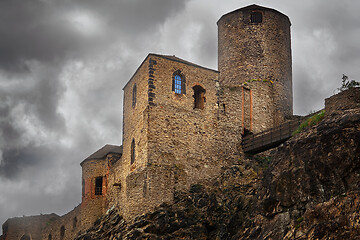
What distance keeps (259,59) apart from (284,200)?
14.6 metres

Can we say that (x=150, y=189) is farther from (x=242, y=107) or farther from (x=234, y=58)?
(x=234, y=58)

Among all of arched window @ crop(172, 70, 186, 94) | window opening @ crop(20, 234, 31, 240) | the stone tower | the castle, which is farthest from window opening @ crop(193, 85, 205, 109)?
window opening @ crop(20, 234, 31, 240)

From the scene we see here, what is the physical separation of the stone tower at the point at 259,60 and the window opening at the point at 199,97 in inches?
97.6

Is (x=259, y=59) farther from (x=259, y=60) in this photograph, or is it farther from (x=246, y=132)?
(x=246, y=132)

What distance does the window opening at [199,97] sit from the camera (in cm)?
3152

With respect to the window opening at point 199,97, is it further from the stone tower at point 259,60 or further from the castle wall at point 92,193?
the castle wall at point 92,193

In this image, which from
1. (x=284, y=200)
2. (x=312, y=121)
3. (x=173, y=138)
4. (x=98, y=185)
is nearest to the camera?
(x=284, y=200)

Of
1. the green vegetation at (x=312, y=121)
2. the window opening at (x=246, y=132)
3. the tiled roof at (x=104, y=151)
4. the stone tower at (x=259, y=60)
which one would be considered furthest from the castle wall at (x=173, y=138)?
the tiled roof at (x=104, y=151)

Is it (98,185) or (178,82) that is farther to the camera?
(98,185)

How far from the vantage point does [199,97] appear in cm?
3178

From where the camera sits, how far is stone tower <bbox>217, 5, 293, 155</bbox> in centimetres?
3422

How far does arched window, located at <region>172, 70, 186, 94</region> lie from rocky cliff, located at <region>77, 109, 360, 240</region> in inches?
194

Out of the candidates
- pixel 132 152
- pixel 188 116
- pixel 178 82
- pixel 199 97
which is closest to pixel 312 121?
pixel 188 116

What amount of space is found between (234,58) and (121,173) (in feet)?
34.3
